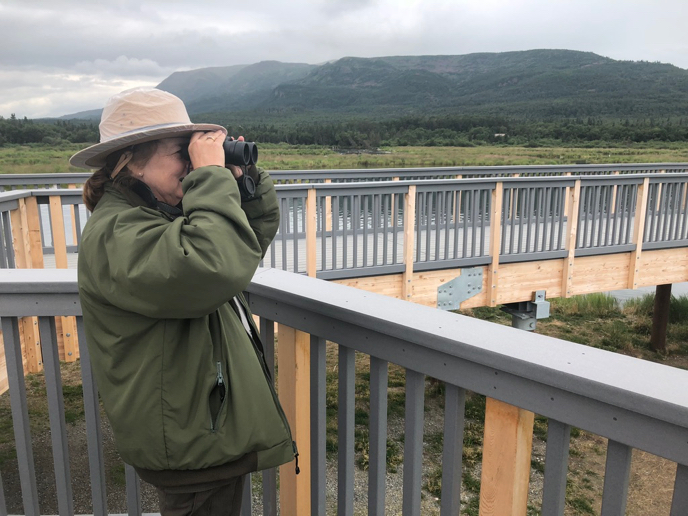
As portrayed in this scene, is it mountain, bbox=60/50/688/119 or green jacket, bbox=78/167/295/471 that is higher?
mountain, bbox=60/50/688/119

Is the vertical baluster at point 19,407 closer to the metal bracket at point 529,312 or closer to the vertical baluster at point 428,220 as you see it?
the vertical baluster at point 428,220

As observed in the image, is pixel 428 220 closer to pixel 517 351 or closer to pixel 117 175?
pixel 117 175

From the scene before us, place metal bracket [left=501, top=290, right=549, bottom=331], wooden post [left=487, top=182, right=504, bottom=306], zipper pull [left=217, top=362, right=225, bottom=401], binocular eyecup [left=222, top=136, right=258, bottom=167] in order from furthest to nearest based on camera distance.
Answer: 1. metal bracket [left=501, top=290, right=549, bottom=331]
2. wooden post [left=487, top=182, right=504, bottom=306]
3. binocular eyecup [left=222, top=136, right=258, bottom=167]
4. zipper pull [left=217, top=362, right=225, bottom=401]

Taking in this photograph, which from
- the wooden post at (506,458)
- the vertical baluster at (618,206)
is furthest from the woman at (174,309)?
the vertical baluster at (618,206)

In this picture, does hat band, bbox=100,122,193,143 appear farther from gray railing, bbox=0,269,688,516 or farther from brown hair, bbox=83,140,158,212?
gray railing, bbox=0,269,688,516

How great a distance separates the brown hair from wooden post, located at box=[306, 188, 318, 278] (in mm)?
5956

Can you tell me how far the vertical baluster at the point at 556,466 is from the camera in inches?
50.1

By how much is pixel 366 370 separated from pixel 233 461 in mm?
9988

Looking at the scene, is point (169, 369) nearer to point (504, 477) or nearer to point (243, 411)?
point (243, 411)

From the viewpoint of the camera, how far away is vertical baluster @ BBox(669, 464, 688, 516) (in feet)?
3.53

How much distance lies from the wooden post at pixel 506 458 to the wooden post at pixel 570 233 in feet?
28.4

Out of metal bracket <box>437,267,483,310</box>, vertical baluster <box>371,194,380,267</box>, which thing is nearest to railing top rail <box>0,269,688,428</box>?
vertical baluster <box>371,194,380,267</box>

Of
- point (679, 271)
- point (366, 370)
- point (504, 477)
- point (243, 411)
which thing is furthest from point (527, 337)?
point (679, 271)

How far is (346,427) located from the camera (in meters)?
1.79
